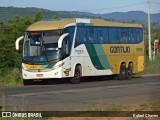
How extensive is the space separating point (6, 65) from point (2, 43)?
383 cm

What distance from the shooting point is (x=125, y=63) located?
102 ft

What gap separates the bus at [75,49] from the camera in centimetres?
2541

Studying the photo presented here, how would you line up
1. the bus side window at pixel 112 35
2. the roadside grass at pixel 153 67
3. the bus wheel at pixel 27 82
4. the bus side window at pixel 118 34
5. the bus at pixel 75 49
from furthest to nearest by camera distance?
the roadside grass at pixel 153 67 → the bus side window at pixel 118 34 → the bus side window at pixel 112 35 → the bus wheel at pixel 27 82 → the bus at pixel 75 49

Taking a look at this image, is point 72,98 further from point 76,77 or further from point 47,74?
point 76,77

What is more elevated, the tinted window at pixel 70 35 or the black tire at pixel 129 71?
the tinted window at pixel 70 35

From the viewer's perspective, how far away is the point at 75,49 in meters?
26.4

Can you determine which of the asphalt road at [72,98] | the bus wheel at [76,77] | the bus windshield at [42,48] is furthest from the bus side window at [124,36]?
the asphalt road at [72,98]

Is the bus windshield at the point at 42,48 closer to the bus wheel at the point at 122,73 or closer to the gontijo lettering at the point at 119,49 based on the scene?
the gontijo lettering at the point at 119,49

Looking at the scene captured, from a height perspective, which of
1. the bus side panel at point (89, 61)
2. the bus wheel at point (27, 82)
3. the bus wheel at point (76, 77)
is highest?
the bus side panel at point (89, 61)

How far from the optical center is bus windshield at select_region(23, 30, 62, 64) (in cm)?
2541

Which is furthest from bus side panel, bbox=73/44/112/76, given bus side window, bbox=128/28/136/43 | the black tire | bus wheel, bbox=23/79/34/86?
bus side window, bbox=128/28/136/43

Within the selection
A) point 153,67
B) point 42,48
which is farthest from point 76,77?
point 153,67

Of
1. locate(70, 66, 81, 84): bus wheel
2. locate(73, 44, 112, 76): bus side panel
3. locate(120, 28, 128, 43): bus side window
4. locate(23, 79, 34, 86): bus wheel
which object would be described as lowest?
locate(23, 79, 34, 86): bus wheel

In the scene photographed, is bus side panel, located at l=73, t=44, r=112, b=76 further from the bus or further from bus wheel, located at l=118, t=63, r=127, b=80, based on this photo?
bus wheel, located at l=118, t=63, r=127, b=80
